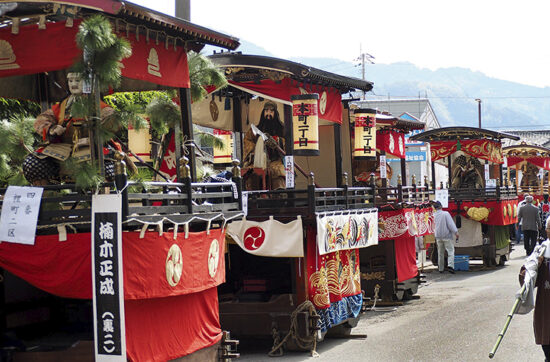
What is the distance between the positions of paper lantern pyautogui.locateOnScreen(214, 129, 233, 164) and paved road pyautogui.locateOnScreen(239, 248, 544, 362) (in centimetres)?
476

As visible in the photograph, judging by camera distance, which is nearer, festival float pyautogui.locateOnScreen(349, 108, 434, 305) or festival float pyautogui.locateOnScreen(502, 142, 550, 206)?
festival float pyautogui.locateOnScreen(349, 108, 434, 305)

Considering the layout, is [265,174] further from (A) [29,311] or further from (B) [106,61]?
(B) [106,61]

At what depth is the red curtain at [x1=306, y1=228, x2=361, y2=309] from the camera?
48.2ft

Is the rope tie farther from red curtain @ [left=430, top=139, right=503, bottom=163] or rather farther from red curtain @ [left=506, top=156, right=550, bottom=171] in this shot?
red curtain @ [left=506, top=156, right=550, bottom=171]

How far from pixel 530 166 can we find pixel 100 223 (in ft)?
128

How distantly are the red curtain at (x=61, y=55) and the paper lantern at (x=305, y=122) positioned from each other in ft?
14.0

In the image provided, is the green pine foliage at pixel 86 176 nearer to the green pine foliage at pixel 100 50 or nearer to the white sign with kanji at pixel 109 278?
the white sign with kanji at pixel 109 278

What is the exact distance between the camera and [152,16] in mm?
10328

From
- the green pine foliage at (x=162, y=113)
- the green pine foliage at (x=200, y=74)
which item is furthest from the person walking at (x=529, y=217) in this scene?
the green pine foliage at (x=162, y=113)

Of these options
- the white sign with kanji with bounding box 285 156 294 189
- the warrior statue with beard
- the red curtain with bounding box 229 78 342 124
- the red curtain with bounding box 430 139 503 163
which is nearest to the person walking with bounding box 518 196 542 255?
the red curtain with bounding box 430 139 503 163

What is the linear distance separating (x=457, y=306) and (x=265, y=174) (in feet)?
20.1

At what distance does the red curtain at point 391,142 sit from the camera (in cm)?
2312

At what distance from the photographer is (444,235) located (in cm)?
2616

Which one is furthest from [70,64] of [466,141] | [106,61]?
[466,141]
